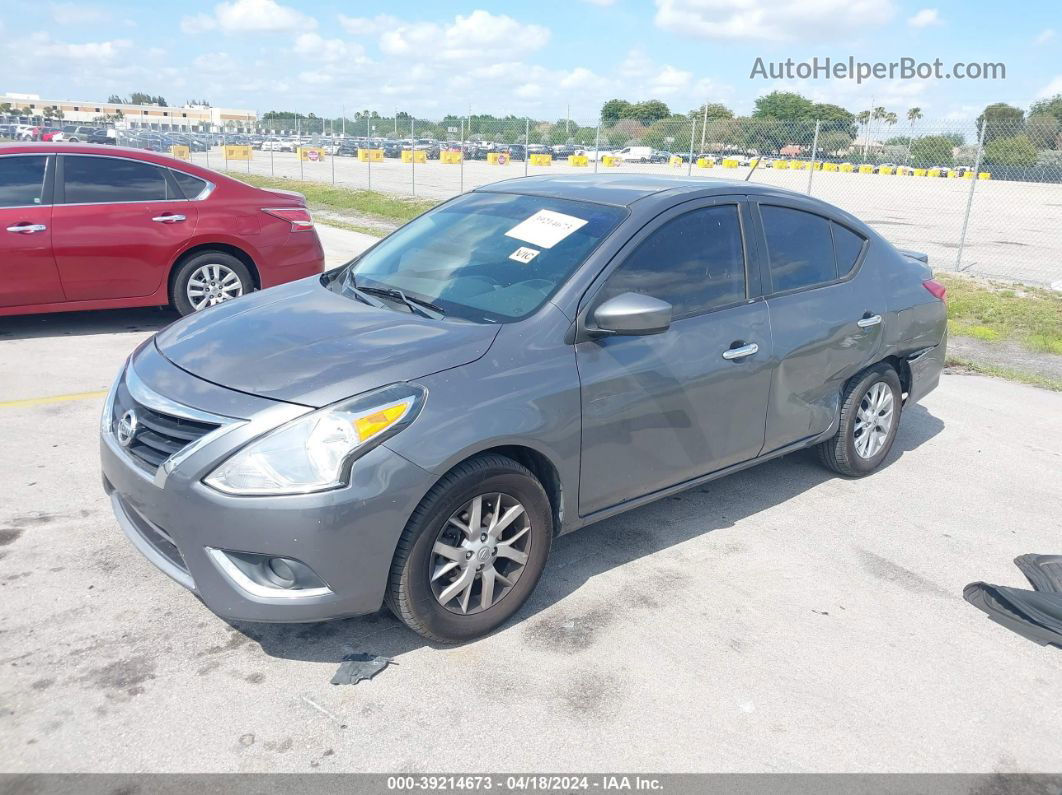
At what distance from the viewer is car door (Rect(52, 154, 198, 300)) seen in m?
7.26

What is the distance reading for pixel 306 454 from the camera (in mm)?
2918

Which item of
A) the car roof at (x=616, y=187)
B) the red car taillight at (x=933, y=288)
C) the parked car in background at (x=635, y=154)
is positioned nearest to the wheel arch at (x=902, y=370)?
the red car taillight at (x=933, y=288)

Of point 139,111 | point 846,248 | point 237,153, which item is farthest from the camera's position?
point 139,111

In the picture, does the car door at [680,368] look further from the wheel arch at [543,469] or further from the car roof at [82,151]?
the car roof at [82,151]

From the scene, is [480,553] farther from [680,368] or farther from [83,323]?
[83,323]

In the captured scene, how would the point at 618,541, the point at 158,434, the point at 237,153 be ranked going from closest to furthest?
the point at 158,434, the point at 618,541, the point at 237,153

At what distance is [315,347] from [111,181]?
204 inches

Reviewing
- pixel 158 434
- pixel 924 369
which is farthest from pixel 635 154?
pixel 158 434

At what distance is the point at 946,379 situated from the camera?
7.75 m

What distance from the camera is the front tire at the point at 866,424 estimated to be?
5031 mm

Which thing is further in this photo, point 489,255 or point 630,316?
point 489,255

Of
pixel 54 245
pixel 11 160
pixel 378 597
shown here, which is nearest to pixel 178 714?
pixel 378 597

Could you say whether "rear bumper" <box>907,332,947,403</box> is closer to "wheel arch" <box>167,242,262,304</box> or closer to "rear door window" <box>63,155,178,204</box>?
"wheel arch" <box>167,242,262,304</box>

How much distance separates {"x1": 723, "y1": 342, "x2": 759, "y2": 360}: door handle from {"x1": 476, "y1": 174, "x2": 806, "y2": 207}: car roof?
2.55ft
